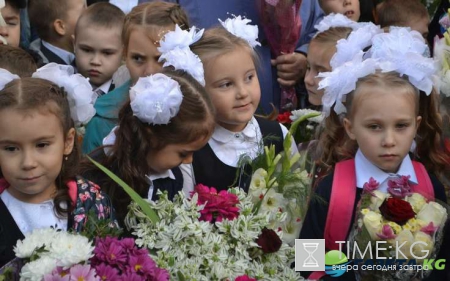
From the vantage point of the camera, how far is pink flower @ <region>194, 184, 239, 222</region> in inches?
142

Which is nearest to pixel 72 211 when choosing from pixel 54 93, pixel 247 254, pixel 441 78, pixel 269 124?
pixel 54 93

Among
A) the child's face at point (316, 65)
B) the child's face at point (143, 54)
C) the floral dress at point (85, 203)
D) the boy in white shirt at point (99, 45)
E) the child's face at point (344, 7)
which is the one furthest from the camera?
the child's face at point (344, 7)

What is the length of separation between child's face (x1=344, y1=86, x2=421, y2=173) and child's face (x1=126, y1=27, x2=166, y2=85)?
136 centimetres

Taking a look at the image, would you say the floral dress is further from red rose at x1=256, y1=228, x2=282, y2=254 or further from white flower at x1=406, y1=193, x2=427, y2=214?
white flower at x1=406, y1=193, x2=427, y2=214

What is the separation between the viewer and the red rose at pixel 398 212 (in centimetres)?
342

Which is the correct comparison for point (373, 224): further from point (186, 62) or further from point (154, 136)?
point (186, 62)

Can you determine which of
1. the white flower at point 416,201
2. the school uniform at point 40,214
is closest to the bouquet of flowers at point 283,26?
the school uniform at point 40,214

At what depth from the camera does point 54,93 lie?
3850 mm

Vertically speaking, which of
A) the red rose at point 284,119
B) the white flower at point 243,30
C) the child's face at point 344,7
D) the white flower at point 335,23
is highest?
the child's face at point 344,7

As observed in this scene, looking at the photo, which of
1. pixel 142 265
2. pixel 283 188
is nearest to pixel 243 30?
pixel 283 188

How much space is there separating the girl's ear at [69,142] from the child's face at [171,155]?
16.7 inches

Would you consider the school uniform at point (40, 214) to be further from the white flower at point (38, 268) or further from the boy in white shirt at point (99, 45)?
the boy in white shirt at point (99, 45)

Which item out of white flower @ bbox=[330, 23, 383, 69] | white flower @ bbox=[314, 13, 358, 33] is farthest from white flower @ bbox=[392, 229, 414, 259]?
white flower @ bbox=[314, 13, 358, 33]

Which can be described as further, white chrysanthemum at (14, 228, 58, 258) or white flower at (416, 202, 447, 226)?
white flower at (416, 202, 447, 226)
